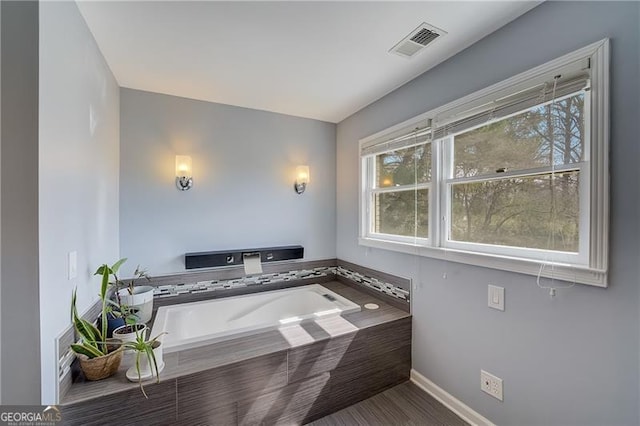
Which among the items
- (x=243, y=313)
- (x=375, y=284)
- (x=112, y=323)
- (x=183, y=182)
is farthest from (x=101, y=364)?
(x=375, y=284)

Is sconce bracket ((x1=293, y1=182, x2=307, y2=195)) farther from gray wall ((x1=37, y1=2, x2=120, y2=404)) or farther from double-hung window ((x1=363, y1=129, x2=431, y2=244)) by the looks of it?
gray wall ((x1=37, y1=2, x2=120, y2=404))

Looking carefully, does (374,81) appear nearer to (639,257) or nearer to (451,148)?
(451,148)

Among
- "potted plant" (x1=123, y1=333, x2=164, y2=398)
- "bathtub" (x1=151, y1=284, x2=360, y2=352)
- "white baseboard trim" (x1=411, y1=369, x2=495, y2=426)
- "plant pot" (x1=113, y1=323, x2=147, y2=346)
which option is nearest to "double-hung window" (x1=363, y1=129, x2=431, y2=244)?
"bathtub" (x1=151, y1=284, x2=360, y2=352)

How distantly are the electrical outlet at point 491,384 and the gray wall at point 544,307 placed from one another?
33 mm

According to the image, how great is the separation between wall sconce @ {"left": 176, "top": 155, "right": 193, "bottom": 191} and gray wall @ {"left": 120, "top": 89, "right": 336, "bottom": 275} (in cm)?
5

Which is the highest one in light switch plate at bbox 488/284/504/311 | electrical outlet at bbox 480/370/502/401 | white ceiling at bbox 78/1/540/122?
white ceiling at bbox 78/1/540/122

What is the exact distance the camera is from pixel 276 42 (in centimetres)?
166

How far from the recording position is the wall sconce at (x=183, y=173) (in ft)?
7.75

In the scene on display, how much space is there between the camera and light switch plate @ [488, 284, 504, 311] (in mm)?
1528

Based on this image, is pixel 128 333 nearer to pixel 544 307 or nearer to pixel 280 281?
pixel 280 281

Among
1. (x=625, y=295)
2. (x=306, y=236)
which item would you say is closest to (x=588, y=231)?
(x=625, y=295)

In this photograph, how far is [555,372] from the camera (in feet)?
4.34

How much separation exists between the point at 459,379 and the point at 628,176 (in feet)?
4.92

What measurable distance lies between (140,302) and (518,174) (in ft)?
8.89
